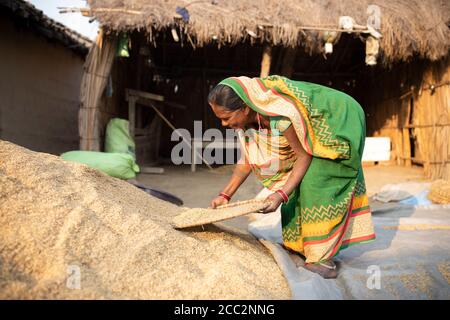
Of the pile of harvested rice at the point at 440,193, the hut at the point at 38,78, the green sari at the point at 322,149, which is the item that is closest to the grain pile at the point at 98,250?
the green sari at the point at 322,149

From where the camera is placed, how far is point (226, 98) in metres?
1.64

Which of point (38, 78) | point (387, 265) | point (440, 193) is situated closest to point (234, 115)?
point (387, 265)

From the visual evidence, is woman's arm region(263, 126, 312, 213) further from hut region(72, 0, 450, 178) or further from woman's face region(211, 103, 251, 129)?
hut region(72, 0, 450, 178)

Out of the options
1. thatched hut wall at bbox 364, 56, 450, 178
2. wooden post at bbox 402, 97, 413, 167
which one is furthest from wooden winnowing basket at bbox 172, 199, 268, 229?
wooden post at bbox 402, 97, 413, 167

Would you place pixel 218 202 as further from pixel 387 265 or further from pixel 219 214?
pixel 387 265

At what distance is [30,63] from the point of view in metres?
6.02

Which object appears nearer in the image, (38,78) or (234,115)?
(234,115)

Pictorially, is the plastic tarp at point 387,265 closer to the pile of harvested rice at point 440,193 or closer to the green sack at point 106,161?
the pile of harvested rice at point 440,193

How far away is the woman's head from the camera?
1.64 metres

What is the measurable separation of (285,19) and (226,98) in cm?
358

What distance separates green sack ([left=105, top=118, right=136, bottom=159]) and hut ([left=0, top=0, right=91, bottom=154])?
1.60m

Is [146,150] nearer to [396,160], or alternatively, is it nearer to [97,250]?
[396,160]

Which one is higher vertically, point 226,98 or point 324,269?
point 226,98
